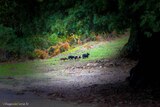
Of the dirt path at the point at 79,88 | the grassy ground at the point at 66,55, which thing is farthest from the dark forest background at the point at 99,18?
the grassy ground at the point at 66,55

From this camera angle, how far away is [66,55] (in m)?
28.2

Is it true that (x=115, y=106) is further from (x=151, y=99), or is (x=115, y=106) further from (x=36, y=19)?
(x=36, y=19)

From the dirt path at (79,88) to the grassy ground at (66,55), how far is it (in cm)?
137

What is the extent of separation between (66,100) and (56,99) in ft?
1.29

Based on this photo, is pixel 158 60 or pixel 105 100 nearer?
pixel 105 100

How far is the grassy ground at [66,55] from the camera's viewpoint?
2291cm

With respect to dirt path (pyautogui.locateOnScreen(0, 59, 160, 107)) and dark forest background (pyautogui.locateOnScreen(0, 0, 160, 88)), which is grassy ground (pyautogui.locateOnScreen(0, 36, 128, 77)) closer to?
dirt path (pyautogui.locateOnScreen(0, 59, 160, 107))

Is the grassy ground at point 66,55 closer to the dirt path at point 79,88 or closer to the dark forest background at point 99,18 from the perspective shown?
the dirt path at point 79,88

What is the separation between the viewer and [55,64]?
24828 millimetres

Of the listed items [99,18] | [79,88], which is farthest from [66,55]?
[99,18]

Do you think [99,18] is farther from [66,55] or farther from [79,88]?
[66,55]

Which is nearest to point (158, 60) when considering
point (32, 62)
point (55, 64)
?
point (55, 64)

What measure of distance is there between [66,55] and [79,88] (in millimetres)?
13115

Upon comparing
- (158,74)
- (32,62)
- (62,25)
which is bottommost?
(32,62)
